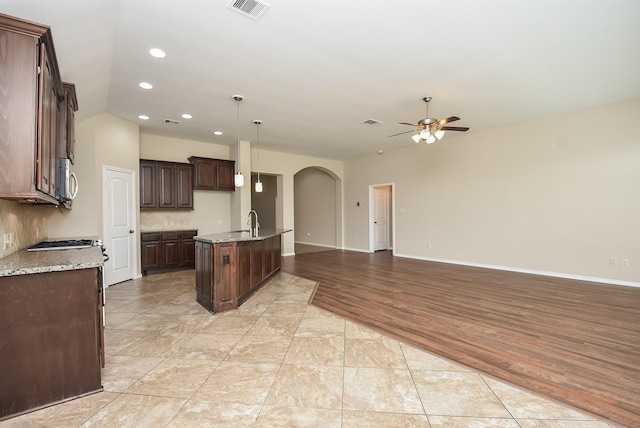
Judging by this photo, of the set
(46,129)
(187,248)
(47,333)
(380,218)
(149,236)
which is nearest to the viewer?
(47,333)

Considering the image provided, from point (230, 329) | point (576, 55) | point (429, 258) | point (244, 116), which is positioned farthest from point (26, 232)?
point (429, 258)

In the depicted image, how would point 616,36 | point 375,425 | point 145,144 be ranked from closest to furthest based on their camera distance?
point 375,425 → point 616,36 → point 145,144

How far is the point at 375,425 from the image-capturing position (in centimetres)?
169

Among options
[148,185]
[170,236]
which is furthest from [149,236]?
[148,185]

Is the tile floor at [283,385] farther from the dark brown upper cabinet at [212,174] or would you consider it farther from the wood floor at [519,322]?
the dark brown upper cabinet at [212,174]

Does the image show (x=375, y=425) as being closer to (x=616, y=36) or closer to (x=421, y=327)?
(x=421, y=327)

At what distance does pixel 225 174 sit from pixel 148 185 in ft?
5.22

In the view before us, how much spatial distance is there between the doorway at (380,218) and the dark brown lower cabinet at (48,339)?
735cm

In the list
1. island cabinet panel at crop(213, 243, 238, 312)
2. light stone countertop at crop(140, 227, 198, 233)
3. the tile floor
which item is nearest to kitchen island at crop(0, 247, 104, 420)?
the tile floor

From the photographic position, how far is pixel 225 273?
3662 mm

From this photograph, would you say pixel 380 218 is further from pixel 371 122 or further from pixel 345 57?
pixel 345 57

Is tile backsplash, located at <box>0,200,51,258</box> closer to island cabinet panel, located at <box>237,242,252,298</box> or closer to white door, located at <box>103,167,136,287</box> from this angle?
white door, located at <box>103,167,136,287</box>

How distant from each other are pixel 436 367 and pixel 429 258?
17.1 feet

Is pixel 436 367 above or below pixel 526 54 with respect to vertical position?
below
